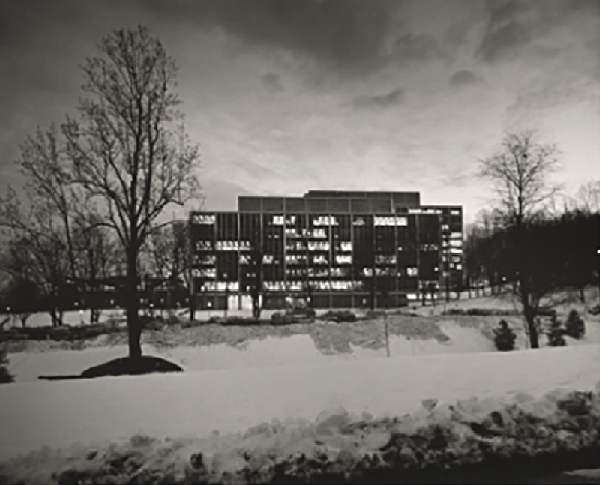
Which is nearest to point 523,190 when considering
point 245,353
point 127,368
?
point 245,353

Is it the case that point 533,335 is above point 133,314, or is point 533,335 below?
below

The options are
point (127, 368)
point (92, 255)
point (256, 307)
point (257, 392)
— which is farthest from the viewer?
point (256, 307)

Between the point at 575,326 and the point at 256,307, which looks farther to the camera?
the point at 575,326

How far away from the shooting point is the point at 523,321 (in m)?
4.87

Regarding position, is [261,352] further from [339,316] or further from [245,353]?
[339,316]

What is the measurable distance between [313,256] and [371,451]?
1.46 meters

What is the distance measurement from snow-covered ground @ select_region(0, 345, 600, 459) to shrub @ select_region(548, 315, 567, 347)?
0.06 metres

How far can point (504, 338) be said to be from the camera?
4.93 meters

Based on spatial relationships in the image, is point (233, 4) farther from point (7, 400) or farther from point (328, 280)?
point (7, 400)

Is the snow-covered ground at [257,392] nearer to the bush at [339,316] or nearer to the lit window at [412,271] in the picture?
the bush at [339,316]

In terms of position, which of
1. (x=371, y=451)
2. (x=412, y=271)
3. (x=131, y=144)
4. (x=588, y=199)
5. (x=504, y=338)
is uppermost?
(x=131, y=144)

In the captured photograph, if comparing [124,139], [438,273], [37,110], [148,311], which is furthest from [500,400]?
[37,110]

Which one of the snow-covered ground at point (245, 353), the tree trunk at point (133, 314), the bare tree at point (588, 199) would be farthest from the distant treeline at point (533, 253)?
the tree trunk at point (133, 314)

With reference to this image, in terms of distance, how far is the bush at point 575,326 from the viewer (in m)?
4.94
